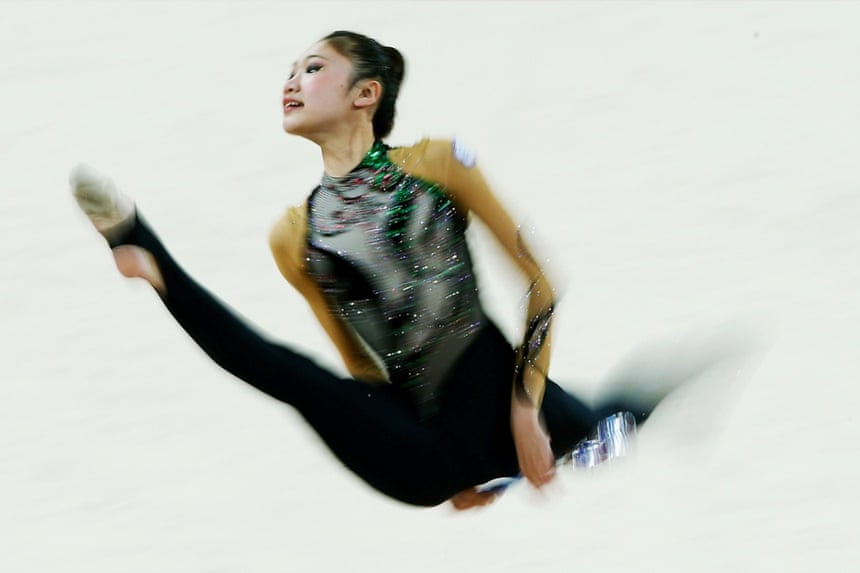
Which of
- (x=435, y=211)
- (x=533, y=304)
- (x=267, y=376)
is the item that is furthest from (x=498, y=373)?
(x=267, y=376)

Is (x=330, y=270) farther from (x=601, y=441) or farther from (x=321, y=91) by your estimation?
(x=601, y=441)

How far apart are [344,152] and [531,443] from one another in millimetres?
465

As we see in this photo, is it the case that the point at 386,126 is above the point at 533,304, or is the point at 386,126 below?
above

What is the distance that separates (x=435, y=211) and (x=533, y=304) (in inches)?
7.2

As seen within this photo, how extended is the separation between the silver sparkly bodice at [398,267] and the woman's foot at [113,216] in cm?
34

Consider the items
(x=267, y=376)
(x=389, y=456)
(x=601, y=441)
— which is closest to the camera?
(x=267, y=376)

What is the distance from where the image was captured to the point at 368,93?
2047mm

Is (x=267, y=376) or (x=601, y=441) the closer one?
(x=267, y=376)

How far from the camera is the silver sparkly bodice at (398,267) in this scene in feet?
6.64

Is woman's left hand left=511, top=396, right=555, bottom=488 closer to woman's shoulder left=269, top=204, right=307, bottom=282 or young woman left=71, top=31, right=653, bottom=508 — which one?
young woman left=71, top=31, right=653, bottom=508

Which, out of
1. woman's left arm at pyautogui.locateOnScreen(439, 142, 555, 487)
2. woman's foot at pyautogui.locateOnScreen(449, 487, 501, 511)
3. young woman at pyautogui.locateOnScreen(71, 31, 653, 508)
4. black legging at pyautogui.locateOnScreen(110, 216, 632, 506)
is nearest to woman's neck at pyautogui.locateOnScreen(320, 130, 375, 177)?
young woman at pyautogui.locateOnScreen(71, 31, 653, 508)

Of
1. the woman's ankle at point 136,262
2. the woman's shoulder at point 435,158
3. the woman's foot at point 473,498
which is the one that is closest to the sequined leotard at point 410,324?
the woman's shoulder at point 435,158

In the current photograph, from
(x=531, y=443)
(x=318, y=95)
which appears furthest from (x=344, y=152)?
(x=531, y=443)

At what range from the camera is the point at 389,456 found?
6.55 feet
